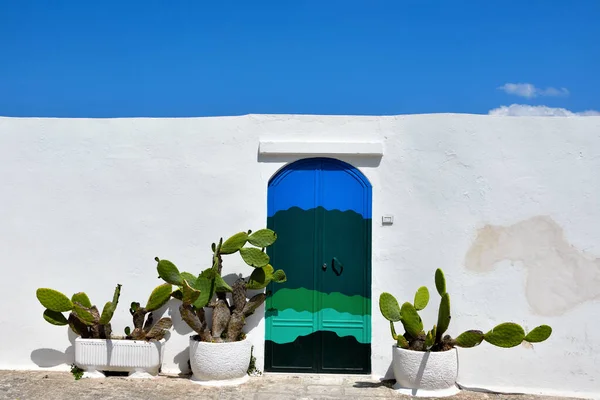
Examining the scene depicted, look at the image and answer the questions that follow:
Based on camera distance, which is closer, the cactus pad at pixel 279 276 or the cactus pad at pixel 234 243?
the cactus pad at pixel 234 243

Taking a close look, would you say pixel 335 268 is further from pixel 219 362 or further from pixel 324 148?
pixel 219 362

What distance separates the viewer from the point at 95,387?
6.17 m

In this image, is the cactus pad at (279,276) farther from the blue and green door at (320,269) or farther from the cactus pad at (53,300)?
the cactus pad at (53,300)

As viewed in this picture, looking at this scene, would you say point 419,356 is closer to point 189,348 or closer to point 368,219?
point 368,219

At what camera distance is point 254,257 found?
6.33 meters


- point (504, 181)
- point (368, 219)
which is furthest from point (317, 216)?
point (504, 181)

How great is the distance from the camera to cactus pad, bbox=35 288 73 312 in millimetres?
6453

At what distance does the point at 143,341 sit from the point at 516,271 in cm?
386

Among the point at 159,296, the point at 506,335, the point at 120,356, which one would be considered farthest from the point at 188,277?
the point at 506,335

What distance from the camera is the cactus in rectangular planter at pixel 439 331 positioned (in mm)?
5895

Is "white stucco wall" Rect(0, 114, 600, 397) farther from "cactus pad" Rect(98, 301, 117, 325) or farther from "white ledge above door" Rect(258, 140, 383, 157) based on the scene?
"cactus pad" Rect(98, 301, 117, 325)

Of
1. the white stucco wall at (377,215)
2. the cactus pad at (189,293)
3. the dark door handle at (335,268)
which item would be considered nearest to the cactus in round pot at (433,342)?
the white stucco wall at (377,215)

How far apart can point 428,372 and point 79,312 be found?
3.45 m

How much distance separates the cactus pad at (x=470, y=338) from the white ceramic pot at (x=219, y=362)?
2.07 meters
